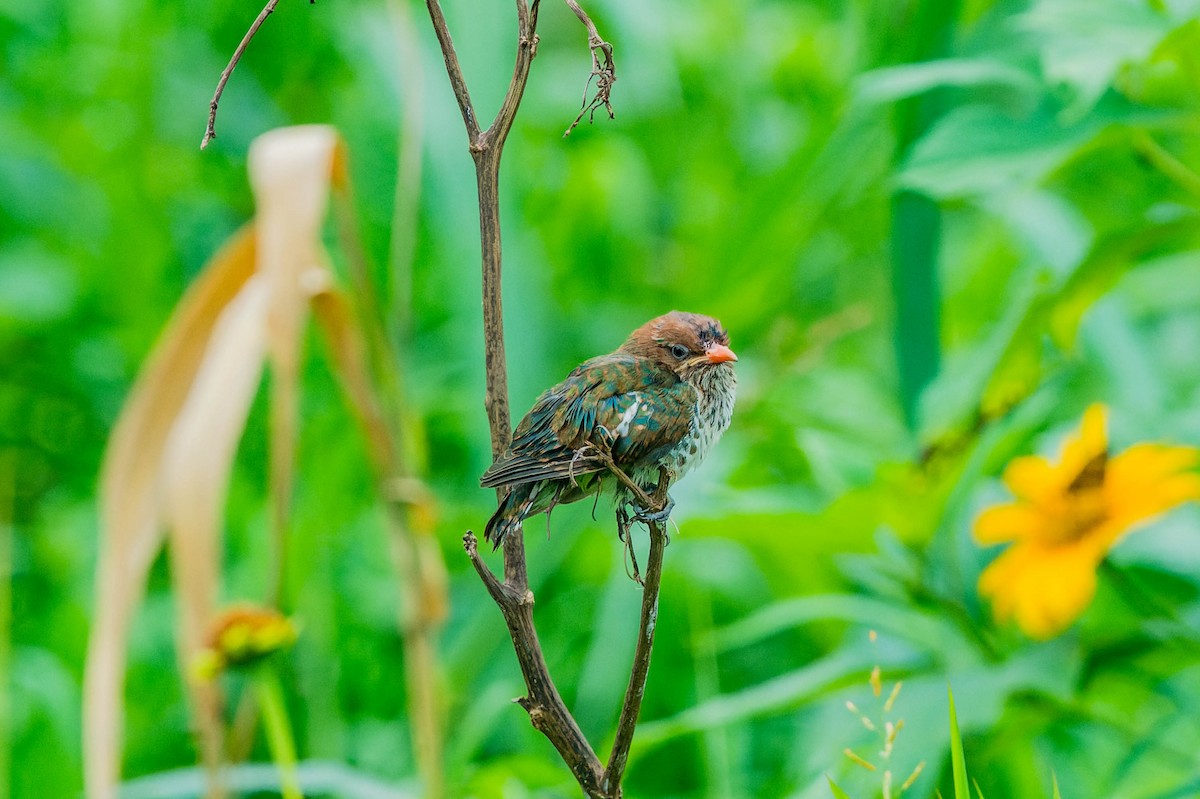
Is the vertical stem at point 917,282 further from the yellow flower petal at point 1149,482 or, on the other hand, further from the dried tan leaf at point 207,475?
the dried tan leaf at point 207,475

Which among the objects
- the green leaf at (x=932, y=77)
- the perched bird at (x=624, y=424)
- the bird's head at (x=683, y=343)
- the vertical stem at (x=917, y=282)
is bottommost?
the perched bird at (x=624, y=424)

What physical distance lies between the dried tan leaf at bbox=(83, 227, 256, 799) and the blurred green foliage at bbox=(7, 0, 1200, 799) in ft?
1.14

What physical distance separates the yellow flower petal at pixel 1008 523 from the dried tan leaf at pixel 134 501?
1.27 m

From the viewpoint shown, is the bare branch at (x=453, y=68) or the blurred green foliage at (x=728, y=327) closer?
the bare branch at (x=453, y=68)

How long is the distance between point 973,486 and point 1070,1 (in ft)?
2.43

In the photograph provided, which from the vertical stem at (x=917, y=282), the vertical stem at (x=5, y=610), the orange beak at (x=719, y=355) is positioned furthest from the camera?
the vertical stem at (x=5, y=610)

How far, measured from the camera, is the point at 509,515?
948mm

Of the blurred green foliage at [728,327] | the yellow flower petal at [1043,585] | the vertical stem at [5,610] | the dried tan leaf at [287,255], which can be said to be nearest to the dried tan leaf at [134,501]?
the dried tan leaf at [287,255]

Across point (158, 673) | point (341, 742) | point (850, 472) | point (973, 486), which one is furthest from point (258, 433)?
point (973, 486)

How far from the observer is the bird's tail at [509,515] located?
913 mm

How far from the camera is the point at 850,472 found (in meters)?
2.01

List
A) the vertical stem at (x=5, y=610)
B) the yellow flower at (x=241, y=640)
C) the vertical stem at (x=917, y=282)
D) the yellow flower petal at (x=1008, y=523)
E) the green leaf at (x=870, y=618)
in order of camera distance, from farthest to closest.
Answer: the vertical stem at (x=5, y=610)
the vertical stem at (x=917, y=282)
the green leaf at (x=870, y=618)
the yellow flower petal at (x=1008, y=523)
the yellow flower at (x=241, y=640)

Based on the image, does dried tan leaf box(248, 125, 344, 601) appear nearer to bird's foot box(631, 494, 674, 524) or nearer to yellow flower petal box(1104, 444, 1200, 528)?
bird's foot box(631, 494, 674, 524)

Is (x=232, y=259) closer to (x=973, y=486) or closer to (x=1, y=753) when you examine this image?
(x=973, y=486)
